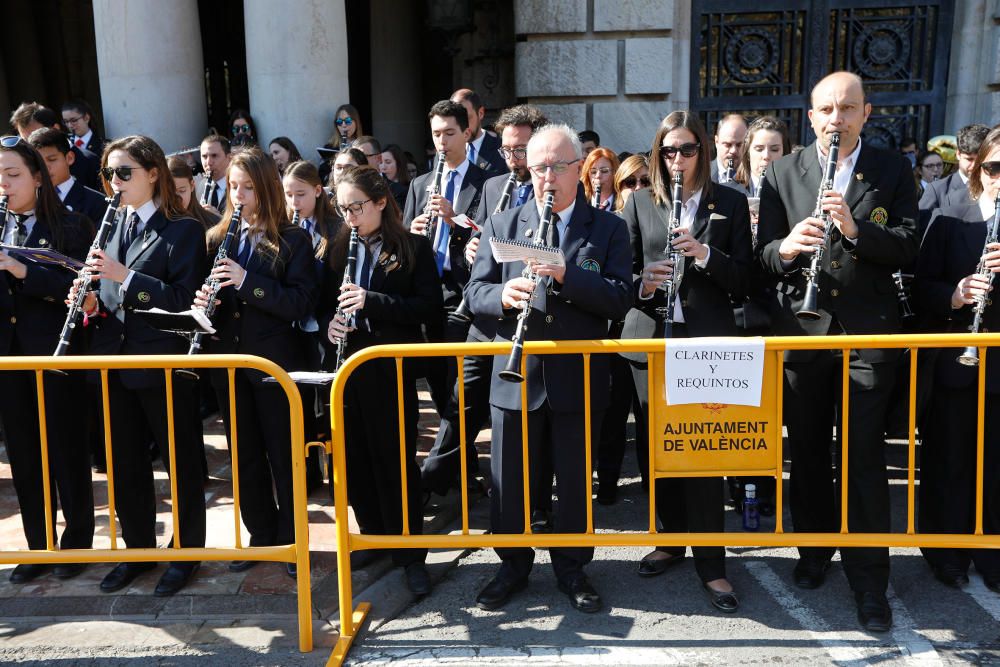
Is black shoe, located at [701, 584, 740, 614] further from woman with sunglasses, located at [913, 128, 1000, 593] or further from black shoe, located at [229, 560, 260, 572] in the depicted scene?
black shoe, located at [229, 560, 260, 572]

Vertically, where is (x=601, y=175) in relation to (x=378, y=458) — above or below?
above

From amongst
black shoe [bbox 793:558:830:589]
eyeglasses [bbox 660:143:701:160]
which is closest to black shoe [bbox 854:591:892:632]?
black shoe [bbox 793:558:830:589]

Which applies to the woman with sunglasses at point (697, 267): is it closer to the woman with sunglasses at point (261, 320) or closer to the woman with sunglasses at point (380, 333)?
the woman with sunglasses at point (380, 333)

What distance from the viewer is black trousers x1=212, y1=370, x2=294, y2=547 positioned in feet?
15.1

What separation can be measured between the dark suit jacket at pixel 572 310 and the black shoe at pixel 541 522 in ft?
3.55

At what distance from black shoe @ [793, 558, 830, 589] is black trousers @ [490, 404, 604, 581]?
41.2 inches

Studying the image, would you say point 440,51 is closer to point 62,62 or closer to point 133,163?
point 62,62

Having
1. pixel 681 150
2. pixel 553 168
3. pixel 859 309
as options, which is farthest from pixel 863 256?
pixel 553 168

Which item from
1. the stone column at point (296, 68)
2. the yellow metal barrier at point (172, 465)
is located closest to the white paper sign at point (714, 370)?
the yellow metal barrier at point (172, 465)

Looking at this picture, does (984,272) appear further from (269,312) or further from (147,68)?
Answer: (147,68)

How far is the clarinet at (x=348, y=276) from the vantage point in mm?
4520

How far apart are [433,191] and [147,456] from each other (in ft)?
7.60

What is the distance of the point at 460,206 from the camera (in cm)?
605

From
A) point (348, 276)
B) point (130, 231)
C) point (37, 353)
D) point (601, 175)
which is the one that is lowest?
point (37, 353)
